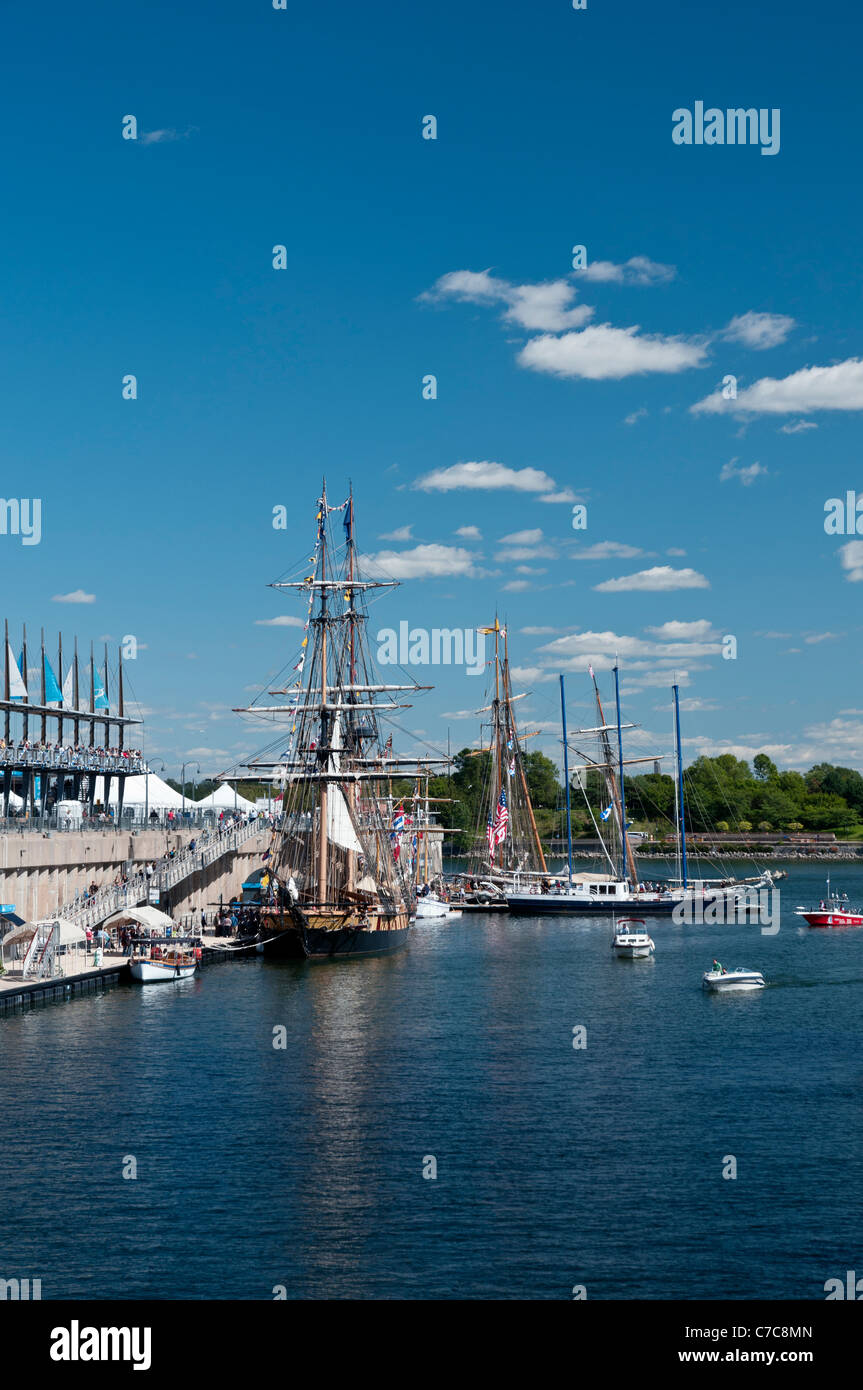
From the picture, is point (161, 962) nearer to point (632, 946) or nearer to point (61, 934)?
point (61, 934)

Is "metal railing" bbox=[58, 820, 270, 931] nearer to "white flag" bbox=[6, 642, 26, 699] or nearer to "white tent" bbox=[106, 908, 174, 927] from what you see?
"white tent" bbox=[106, 908, 174, 927]

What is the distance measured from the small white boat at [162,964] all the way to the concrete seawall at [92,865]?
7.71 m

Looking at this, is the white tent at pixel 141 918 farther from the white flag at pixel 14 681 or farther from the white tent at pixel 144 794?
the white tent at pixel 144 794

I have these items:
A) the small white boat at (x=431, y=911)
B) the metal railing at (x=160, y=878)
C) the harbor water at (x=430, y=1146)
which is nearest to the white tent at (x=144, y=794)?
the metal railing at (x=160, y=878)

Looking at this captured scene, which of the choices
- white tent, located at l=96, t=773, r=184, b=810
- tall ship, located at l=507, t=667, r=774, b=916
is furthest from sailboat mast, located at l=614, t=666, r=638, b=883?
white tent, located at l=96, t=773, r=184, b=810

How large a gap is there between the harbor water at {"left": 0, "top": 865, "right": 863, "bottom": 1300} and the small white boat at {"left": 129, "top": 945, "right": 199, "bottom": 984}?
1.85 m

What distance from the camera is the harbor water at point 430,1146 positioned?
29906mm

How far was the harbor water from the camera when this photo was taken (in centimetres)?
2991

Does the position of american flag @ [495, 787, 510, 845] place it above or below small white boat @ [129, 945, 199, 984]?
above

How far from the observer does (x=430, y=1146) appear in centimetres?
3944

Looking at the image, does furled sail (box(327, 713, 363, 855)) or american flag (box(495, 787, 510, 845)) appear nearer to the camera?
Answer: furled sail (box(327, 713, 363, 855))

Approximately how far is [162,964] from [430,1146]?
37.0 metres

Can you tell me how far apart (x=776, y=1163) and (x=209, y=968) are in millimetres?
50085
